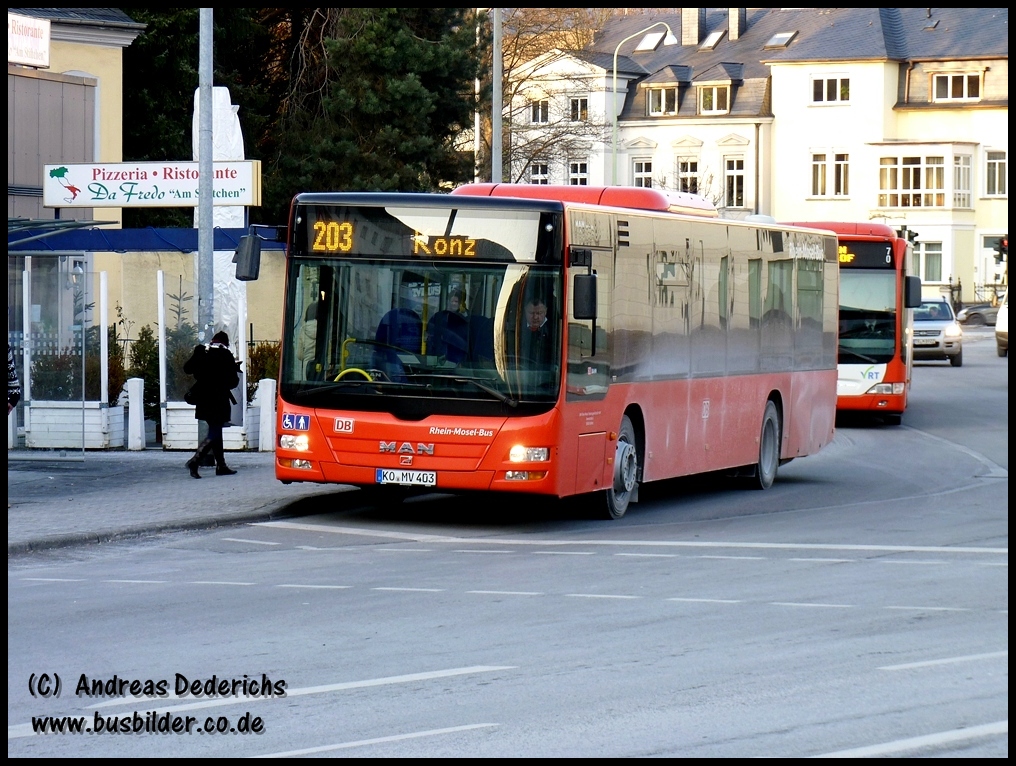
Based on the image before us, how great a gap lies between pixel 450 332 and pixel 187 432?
818 cm

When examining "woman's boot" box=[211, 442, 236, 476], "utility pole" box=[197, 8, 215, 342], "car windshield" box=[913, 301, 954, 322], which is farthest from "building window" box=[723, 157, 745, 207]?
"woman's boot" box=[211, 442, 236, 476]

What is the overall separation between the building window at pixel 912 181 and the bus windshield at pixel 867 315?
61.7 meters

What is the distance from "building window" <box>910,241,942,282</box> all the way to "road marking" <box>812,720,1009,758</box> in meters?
84.3

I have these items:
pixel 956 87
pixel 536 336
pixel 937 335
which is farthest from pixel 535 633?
pixel 956 87

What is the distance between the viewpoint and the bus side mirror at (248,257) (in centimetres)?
1579

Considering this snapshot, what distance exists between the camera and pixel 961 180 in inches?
3497

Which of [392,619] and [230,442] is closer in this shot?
[392,619]

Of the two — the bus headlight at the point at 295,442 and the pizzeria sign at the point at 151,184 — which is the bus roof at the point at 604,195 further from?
the pizzeria sign at the point at 151,184

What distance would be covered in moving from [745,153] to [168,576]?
282 feet

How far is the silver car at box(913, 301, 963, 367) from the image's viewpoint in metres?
48.5

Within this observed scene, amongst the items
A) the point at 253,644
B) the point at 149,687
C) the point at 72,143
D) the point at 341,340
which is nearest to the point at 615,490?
the point at 341,340

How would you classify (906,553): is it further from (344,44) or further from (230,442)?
(344,44)

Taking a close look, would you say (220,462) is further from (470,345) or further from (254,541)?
(470,345)

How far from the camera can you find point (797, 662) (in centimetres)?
848
